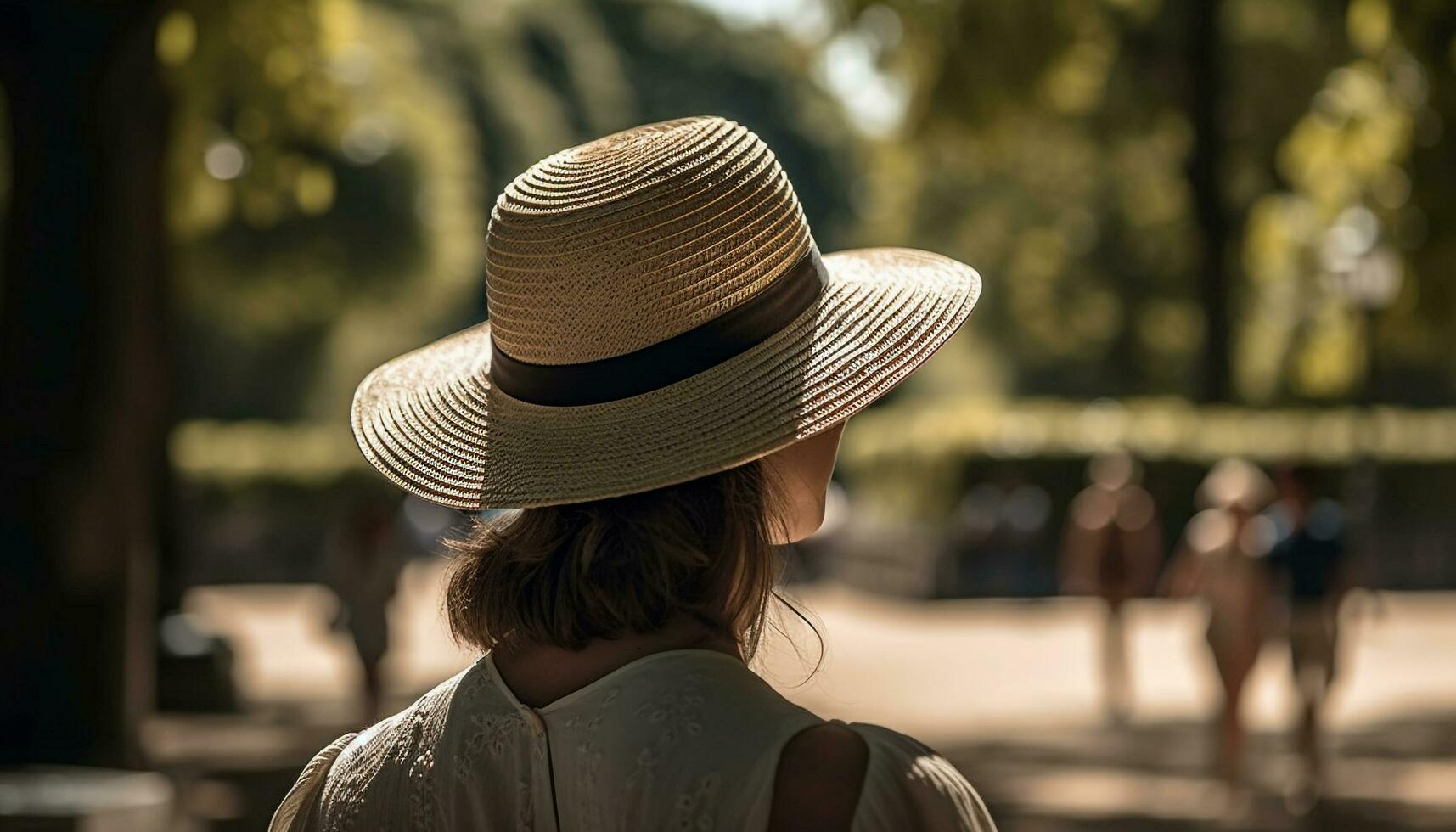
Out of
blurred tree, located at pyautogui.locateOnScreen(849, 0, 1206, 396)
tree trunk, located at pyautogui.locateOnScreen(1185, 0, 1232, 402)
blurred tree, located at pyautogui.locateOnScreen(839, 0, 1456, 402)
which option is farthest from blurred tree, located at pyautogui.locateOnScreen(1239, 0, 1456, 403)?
tree trunk, located at pyautogui.locateOnScreen(1185, 0, 1232, 402)

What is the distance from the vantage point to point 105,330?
9562 mm

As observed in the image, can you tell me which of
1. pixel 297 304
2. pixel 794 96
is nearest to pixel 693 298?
pixel 297 304

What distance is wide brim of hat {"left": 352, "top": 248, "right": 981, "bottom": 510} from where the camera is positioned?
1.82m

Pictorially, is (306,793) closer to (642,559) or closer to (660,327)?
(642,559)

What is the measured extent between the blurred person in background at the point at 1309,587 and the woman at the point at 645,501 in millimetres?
9348

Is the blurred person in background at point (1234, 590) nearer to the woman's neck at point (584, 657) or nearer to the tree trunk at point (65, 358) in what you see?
the tree trunk at point (65, 358)

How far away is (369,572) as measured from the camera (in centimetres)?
1160

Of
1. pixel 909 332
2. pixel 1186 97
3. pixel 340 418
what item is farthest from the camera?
pixel 340 418

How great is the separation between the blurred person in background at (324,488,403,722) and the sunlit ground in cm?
57

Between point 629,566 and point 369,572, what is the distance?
397 inches

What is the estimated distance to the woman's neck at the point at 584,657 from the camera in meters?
1.72

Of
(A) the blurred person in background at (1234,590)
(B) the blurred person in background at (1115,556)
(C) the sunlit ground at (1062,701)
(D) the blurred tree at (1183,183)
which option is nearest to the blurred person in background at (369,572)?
(C) the sunlit ground at (1062,701)

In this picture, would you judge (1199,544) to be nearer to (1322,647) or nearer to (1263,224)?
(1322,647)

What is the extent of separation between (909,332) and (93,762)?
8477 mm
